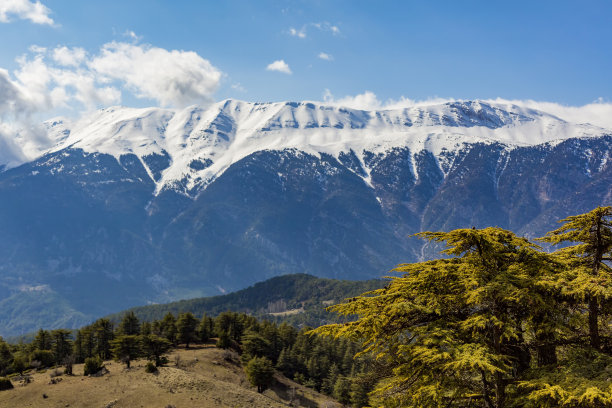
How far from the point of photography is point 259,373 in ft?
294

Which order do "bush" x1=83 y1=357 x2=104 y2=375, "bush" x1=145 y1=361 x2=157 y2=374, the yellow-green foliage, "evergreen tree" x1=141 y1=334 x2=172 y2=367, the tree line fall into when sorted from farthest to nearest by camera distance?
1. the tree line
2. "evergreen tree" x1=141 y1=334 x2=172 y2=367
3. "bush" x1=145 y1=361 x2=157 y2=374
4. "bush" x1=83 y1=357 x2=104 y2=375
5. the yellow-green foliage

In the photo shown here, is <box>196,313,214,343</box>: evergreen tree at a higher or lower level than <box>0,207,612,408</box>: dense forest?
lower

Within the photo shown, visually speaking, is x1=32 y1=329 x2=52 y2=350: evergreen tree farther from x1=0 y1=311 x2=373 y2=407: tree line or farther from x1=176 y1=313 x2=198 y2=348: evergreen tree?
x1=176 y1=313 x2=198 y2=348: evergreen tree

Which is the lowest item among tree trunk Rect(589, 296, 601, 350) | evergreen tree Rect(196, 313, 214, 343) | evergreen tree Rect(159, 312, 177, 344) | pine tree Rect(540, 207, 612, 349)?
evergreen tree Rect(196, 313, 214, 343)

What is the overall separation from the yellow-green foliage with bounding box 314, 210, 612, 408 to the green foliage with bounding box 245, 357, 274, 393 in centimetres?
7800

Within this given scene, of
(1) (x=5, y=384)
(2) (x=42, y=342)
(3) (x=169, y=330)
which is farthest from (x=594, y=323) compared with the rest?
(2) (x=42, y=342)

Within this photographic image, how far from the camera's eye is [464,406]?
16.2 m

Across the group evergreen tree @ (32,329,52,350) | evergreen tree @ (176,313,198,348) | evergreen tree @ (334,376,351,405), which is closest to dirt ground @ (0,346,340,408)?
evergreen tree @ (176,313,198,348)

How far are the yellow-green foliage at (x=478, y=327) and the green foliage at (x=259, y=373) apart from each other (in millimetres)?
78001

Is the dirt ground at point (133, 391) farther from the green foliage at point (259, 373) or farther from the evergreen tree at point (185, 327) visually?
the evergreen tree at point (185, 327)

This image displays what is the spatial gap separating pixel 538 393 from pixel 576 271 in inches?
216

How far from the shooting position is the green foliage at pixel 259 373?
8944 centimetres

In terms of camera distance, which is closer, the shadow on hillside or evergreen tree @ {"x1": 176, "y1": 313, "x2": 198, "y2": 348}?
the shadow on hillside

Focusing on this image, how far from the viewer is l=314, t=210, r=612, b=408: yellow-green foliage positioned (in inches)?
571
